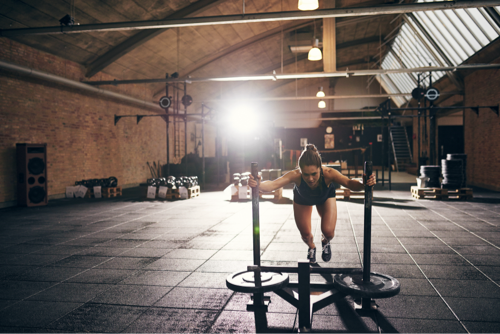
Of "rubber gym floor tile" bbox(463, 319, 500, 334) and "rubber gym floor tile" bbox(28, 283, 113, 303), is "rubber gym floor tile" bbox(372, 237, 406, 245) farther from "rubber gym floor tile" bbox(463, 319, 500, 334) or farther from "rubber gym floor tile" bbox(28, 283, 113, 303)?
"rubber gym floor tile" bbox(28, 283, 113, 303)

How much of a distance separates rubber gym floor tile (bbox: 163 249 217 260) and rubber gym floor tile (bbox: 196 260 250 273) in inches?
9.7

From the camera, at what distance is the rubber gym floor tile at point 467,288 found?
2.87 metres

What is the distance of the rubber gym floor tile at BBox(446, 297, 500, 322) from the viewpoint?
245cm

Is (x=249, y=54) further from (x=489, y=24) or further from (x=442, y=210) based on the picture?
(x=442, y=210)

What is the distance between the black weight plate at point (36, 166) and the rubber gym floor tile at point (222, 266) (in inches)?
265

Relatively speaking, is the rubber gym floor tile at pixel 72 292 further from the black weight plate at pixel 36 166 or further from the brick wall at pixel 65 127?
the brick wall at pixel 65 127

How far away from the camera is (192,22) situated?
693cm

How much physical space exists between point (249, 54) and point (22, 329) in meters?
14.2

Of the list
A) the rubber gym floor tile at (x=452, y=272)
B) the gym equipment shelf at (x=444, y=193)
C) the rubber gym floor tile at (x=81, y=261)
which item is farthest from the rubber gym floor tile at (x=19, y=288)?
the gym equipment shelf at (x=444, y=193)

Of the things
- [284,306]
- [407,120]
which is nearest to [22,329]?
[284,306]

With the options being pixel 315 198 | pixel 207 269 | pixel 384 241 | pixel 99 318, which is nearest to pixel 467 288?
pixel 315 198

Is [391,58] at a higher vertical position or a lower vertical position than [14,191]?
higher

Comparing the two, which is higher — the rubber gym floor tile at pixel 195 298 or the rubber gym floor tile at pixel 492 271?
the rubber gym floor tile at pixel 492 271

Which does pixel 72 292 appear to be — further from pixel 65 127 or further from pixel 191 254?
pixel 65 127
